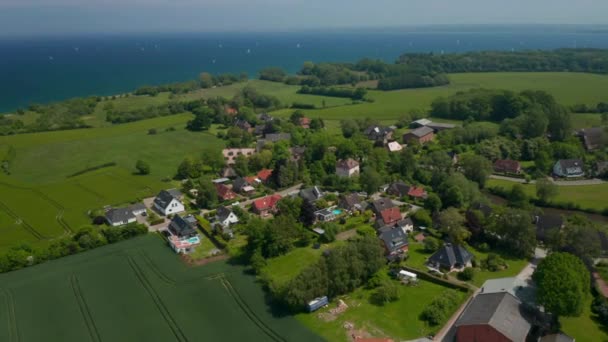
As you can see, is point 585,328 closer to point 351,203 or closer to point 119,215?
point 351,203

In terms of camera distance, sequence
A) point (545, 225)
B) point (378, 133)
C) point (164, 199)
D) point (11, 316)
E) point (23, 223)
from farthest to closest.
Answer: point (378, 133)
point (164, 199)
point (23, 223)
point (545, 225)
point (11, 316)

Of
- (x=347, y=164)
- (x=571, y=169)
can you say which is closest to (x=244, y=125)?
(x=347, y=164)

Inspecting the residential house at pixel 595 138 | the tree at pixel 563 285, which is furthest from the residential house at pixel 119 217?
the residential house at pixel 595 138

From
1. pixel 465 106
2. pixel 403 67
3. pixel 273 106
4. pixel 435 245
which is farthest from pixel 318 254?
pixel 403 67

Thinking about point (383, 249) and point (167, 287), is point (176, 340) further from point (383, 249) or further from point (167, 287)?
point (383, 249)

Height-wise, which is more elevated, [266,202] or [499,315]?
[499,315]

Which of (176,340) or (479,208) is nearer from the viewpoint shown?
(176,340)

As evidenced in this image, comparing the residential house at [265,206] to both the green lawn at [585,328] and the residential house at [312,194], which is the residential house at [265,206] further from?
the green lawn at [585,328]
